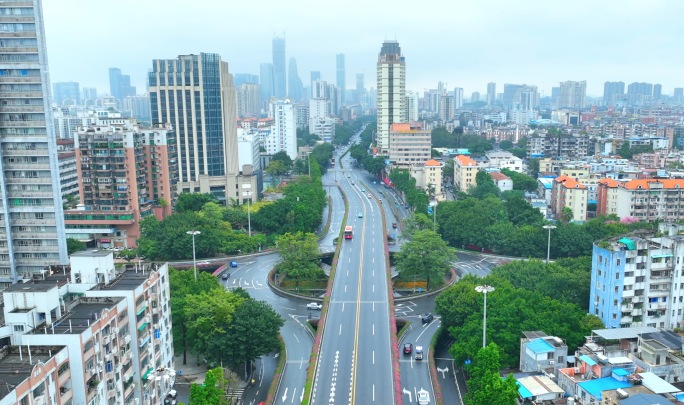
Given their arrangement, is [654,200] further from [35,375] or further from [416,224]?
[35,375]

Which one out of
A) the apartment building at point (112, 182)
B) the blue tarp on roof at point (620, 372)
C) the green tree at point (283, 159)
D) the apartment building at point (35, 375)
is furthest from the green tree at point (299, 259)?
the green tree at point (283, 159)

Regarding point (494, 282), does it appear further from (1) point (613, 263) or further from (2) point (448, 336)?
(1) point (613, 263)

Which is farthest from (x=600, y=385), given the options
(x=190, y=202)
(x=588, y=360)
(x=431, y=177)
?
(x=431, y=177)

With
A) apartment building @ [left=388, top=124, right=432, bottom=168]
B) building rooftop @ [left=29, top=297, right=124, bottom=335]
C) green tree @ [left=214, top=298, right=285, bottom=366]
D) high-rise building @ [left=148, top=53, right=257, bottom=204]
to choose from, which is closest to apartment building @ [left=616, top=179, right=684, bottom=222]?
apartment building @ [left=388, top=124, right=432, bottom=168]

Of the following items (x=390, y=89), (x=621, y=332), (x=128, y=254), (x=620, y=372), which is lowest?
(x=128, y=254)

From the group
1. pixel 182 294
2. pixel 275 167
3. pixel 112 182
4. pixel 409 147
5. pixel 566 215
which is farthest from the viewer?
pixel 275 167
